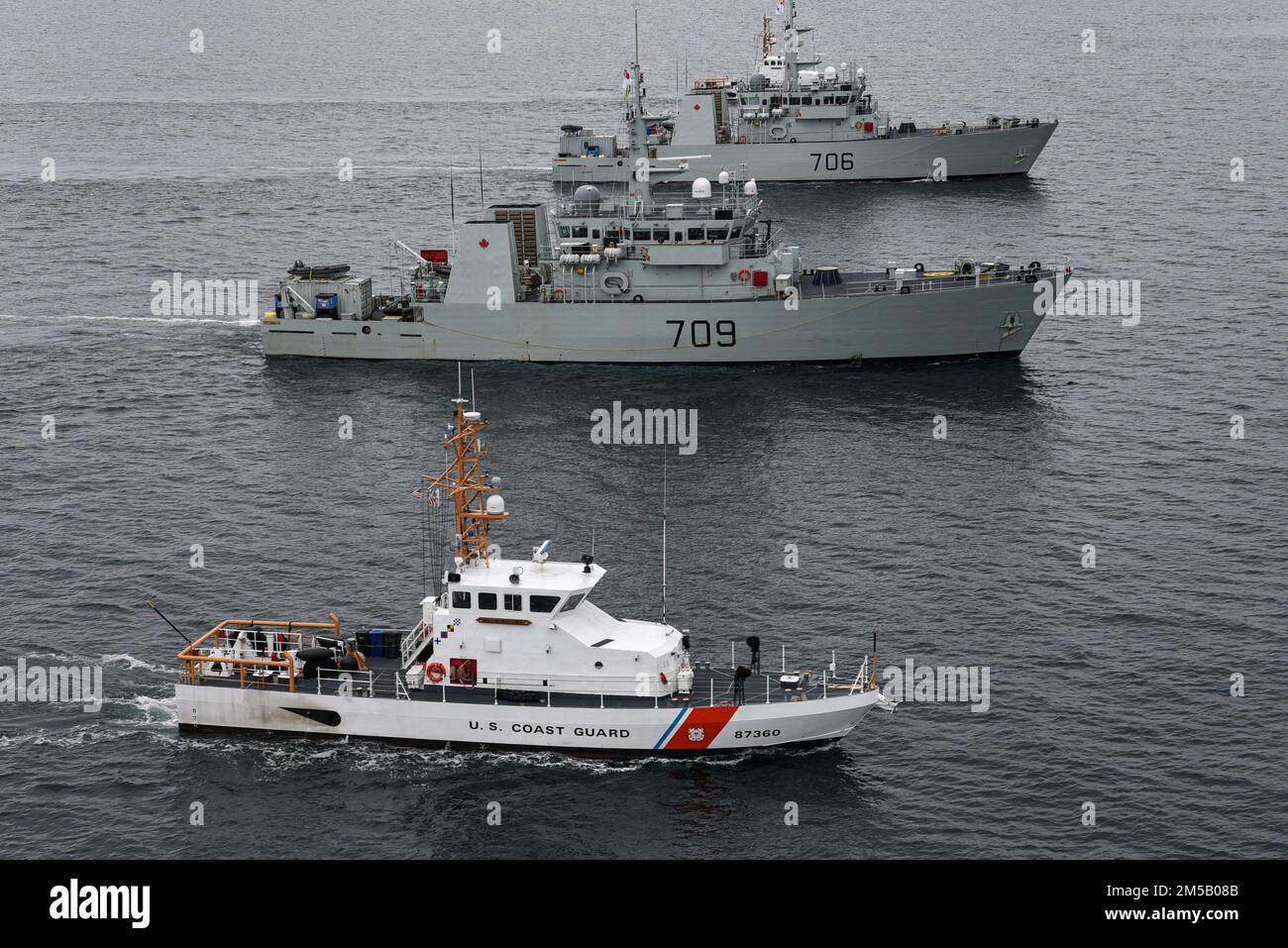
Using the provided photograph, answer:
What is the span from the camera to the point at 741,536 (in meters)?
81.2

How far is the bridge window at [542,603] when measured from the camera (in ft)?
201

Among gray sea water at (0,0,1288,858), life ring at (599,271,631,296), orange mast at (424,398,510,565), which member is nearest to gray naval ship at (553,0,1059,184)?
gray sea water at (0,0,1288,858)

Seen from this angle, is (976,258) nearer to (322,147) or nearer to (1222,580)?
(1222,580)

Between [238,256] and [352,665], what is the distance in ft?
261

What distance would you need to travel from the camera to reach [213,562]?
77.9 meters

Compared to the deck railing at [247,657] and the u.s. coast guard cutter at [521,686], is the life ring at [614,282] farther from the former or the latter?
the deck railing at [247,657]

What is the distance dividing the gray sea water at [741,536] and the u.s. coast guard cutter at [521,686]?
1137 millimetres

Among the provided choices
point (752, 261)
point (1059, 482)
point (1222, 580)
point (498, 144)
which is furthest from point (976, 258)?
point (498, 144)

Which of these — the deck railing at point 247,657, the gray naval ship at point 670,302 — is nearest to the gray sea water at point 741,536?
the gray naval ship at point 670,302

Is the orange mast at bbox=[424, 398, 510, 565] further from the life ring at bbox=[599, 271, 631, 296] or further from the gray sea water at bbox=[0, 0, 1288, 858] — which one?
the life ring at bbox=[599, 271, 631, 296]

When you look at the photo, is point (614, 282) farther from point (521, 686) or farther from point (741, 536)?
point (521, 686)

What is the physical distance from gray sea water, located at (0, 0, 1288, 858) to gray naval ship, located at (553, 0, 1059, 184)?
15.2 metres

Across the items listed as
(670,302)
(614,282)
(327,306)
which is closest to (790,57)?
(614,282)

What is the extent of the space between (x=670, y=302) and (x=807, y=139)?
5907 cm
